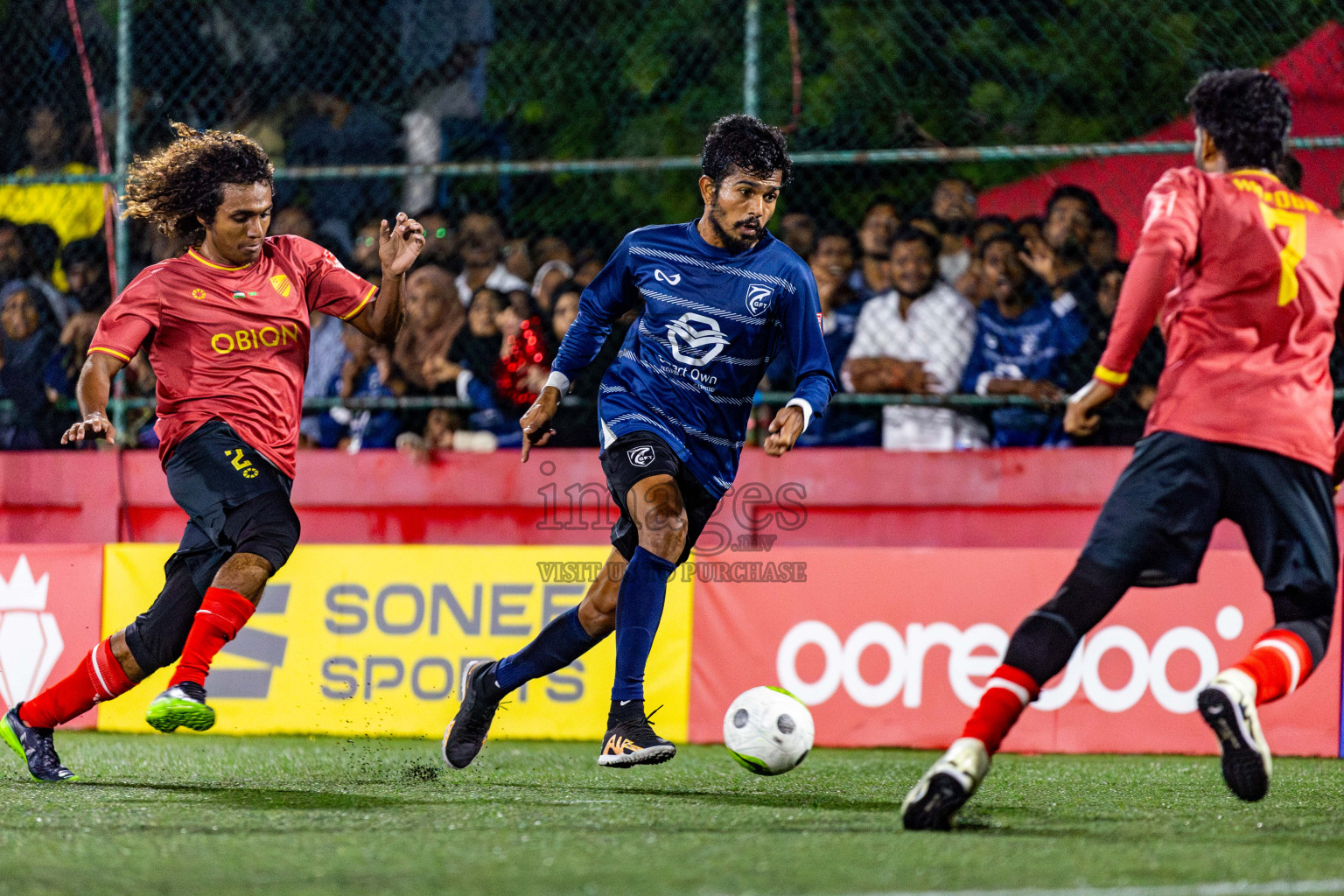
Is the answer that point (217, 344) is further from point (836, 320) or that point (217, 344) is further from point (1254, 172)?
point (836, 320)

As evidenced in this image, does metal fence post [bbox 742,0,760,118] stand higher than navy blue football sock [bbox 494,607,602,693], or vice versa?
metal fence post [bbox 742,0,760,118]

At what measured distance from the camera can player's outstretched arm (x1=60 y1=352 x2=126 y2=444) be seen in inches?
194

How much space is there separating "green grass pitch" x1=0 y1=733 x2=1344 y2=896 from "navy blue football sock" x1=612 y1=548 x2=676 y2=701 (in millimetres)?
401

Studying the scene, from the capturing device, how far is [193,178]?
5500 millimetres

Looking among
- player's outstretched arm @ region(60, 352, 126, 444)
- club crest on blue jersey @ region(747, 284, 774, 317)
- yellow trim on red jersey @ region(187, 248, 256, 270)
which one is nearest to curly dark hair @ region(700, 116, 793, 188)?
club crest on blue jersey @ region(747, 284, 774, 317)

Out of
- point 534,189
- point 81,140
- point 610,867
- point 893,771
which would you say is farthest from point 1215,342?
point 81,140

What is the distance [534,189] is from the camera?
951 centimetres

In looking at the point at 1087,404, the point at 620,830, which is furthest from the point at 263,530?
the point at 1087,404

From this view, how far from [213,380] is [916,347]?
390 centimetres

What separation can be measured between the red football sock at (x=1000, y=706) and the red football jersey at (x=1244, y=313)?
745 mm

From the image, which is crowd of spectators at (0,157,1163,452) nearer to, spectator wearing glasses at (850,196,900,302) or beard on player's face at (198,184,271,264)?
spectator wearing glasses at (850,196,900,302)

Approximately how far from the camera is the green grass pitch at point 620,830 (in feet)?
10.7

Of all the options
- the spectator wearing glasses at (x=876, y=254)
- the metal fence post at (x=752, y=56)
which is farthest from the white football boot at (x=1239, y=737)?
the metal fence post at (x=752, y=56)

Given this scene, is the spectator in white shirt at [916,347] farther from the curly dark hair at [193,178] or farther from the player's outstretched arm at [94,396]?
the player's outstretched arm at [94,396]
